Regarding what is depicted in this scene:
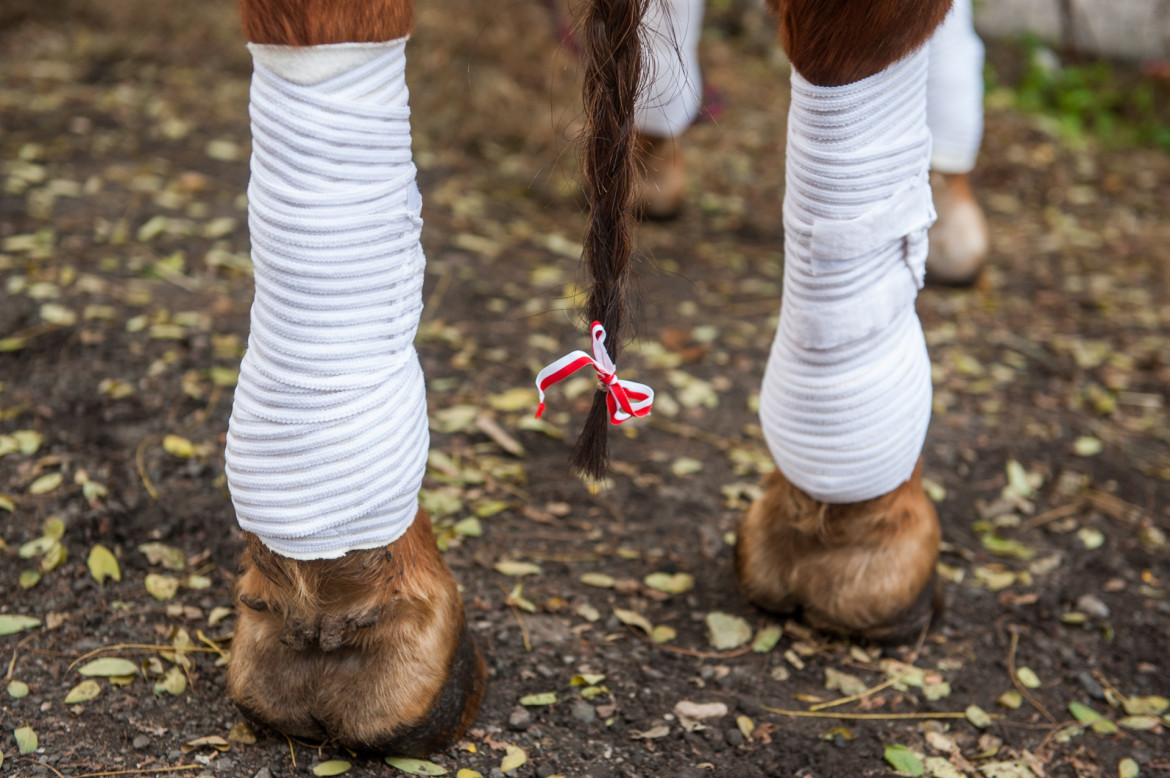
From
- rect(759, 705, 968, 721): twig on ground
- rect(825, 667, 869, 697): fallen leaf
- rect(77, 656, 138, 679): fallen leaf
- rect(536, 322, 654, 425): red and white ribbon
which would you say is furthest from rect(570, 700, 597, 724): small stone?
rect(77, 656, 138, 679): fallen leaf

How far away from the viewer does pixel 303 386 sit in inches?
40.1

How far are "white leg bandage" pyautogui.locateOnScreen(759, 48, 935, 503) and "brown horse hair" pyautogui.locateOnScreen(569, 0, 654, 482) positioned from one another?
307mm

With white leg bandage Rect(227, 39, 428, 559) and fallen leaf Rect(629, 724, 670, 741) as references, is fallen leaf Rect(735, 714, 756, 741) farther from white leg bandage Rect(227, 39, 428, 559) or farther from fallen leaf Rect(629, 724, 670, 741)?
white leg bandage Rect(227, 39, 428, 559)

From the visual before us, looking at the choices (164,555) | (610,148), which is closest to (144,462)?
(164,555)

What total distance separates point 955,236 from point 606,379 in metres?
1.93

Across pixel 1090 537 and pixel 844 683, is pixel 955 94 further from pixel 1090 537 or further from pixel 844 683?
pixel 844 683

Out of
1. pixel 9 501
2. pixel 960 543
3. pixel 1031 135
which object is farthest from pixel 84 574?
pixel 1031 135

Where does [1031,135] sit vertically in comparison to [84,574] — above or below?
above

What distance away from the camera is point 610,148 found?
0.95 metres

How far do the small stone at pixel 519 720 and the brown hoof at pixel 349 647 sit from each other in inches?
4.8

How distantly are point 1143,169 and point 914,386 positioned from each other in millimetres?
3123

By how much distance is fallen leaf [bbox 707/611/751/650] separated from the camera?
57.3 inches

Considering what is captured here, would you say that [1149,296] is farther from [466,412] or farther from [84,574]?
[84,574]

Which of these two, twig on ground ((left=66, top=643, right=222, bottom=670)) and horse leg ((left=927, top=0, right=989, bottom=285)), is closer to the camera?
twig on ground ((left=66, top=643, right=222, bottom=670))
